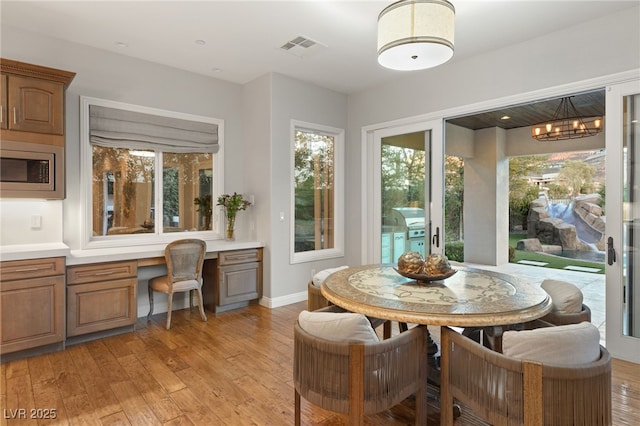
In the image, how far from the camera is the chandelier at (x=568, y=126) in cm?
582

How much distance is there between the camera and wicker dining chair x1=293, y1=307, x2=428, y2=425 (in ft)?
5.71

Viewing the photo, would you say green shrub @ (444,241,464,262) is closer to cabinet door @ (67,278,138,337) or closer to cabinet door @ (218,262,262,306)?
cabinet door @ (218,262,262,306)

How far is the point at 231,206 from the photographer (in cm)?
466

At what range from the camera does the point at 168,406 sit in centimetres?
234

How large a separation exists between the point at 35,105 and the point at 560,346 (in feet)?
13.9

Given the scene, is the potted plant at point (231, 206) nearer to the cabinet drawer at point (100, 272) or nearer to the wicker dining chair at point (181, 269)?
the wicker dining chair at point (181, 269)

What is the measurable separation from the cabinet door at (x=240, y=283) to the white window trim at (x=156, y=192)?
71cm

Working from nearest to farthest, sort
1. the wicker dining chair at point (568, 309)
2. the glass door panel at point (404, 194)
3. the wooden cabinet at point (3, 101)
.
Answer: the wicker dining chair at point (568, 309) → the wooden cabinet at point (3, 101) → the glass door panel at point (404, 194)

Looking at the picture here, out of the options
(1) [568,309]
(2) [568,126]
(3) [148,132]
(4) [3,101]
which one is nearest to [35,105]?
(4) [3,101]

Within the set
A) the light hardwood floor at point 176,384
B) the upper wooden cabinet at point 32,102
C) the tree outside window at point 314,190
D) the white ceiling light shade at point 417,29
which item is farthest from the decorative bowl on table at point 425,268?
the upper wooden cabinet at point 32,102

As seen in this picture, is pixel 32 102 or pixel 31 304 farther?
pixel 32 102

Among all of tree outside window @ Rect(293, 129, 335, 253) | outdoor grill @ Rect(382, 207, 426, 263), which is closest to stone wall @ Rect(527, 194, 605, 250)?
outdoor grill @ Rect(382, 207, 426, 263)

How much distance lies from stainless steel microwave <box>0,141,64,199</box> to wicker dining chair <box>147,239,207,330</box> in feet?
3.74

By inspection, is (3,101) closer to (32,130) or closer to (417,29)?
(32,130)
